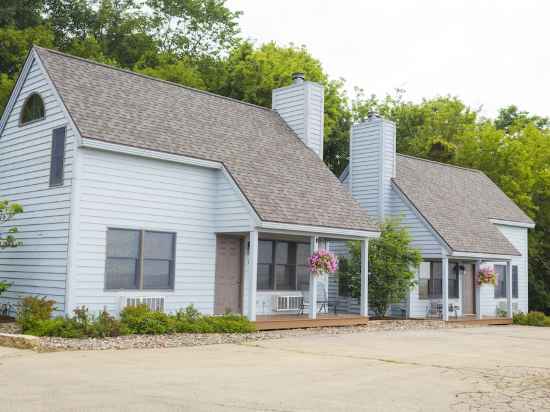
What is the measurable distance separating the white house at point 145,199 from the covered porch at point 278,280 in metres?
0.05

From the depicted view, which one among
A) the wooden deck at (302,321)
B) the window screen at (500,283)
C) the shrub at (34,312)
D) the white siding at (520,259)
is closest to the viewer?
the shrub at (34,312)

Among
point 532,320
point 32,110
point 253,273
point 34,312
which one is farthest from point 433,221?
point 34,312

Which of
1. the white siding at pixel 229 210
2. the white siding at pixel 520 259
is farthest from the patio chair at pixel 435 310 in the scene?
the white siding at pixel 229 210

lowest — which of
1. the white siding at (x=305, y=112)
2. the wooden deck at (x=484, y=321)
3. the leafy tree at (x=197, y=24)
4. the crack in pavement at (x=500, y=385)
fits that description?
the crack in pavement at (x=500, y=385)

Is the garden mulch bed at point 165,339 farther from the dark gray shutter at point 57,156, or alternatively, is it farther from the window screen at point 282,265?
the dark gray shutter at point 57,156

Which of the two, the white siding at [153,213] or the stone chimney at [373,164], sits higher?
the stone chimney at [373,164]

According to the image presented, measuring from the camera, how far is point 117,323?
14.4 meters

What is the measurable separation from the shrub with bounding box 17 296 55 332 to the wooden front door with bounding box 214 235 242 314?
511 centimetres

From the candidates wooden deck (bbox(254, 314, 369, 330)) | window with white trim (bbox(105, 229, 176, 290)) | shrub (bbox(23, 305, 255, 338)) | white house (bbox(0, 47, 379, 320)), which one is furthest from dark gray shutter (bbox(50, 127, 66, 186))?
wooden deck (bbox(254, 314, 369, 330))

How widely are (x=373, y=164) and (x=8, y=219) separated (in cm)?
1396

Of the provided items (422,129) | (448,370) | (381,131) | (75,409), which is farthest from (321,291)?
(422,129)

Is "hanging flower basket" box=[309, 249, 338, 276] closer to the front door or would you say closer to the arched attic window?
the arched attic window

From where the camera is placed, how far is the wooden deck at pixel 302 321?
17.5m

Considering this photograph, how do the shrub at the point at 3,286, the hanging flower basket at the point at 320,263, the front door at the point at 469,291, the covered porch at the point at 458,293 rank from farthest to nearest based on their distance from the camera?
the front door at the point at 469,291
the covered porch at the point at 458,293
the hanging flower basket at the point at 320,263
the shrub at the point at 3,286
